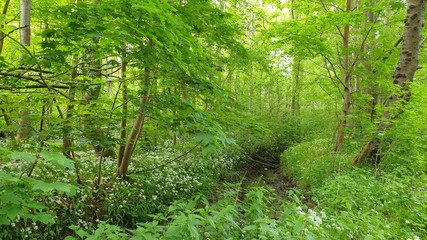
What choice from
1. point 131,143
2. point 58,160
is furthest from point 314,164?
point 58,160

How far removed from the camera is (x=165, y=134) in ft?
23.6

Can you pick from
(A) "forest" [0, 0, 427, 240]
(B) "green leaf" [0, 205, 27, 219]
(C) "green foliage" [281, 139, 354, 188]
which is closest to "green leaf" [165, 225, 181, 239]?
(A) "forest" [0, 0, 427, 240]

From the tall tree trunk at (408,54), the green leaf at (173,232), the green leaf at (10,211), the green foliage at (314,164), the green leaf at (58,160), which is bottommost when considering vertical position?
the green foliage at (314,164)

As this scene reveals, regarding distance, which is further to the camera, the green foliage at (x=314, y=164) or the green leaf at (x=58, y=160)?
the green foliage at (x=314, y=164)

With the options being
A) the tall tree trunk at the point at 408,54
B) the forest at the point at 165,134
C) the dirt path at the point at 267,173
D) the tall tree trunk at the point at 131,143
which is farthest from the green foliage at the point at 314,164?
the tall tree trunk at the point at 131,143

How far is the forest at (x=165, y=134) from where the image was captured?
2.76 meters

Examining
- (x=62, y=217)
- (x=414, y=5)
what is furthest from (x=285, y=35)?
(x=62, y=217)

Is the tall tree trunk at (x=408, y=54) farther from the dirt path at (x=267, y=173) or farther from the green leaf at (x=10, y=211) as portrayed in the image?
the green leaf at (x=10, y=211)

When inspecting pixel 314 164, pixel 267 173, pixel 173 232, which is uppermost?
pixel 173 232

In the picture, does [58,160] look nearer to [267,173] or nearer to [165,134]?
[165,134]

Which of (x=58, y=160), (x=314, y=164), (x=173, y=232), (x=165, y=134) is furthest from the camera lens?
(x=314, y=164)

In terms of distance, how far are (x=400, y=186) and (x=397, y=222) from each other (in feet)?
4.11

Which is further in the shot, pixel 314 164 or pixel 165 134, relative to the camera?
pixel 314 164

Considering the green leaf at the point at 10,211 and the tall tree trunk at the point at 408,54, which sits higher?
the tall tree trunk at the point at 408,54
